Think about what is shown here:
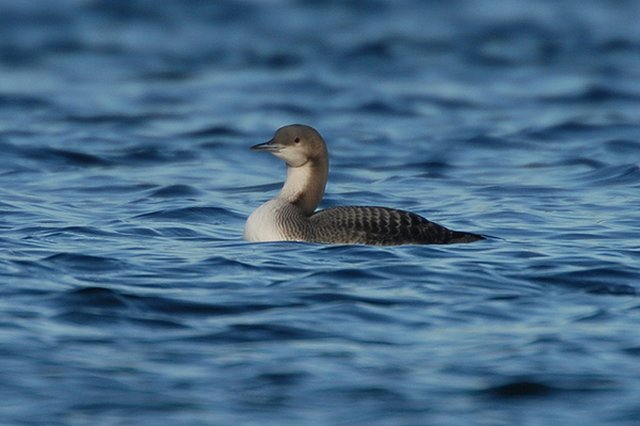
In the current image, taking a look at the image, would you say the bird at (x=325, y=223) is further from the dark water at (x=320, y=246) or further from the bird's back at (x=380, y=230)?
the dark water at (x=320, y=246)

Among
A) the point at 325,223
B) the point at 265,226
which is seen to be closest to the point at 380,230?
the point at 325,223

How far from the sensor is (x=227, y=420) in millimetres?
6727

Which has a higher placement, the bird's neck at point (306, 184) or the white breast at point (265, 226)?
the bird's neck at point (306, 184)

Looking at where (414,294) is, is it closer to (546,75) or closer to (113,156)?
(113,156)

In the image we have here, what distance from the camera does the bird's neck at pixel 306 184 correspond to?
10875 mm

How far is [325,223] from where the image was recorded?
33.8ft

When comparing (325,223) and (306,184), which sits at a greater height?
(306,184)

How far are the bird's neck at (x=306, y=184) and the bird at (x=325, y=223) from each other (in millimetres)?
11

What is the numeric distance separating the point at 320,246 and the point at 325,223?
0.76 ft

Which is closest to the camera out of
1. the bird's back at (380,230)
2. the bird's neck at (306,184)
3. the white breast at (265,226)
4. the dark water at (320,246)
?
the dark water at (320,246)

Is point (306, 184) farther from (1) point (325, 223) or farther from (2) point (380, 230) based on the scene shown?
(2) point (380, 230)

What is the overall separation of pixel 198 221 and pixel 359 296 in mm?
3347

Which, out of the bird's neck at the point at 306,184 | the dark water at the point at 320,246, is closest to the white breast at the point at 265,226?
the dark water at the point at 320,246

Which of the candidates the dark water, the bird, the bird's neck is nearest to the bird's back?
the bird
